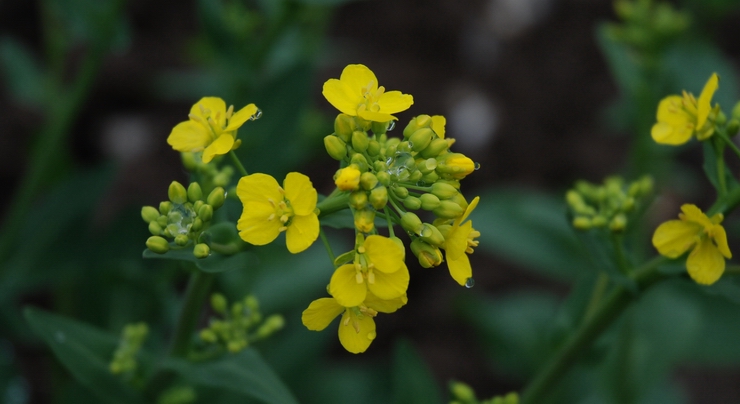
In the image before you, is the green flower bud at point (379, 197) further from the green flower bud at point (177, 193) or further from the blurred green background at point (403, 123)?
the blurred green background at point (403, 123)

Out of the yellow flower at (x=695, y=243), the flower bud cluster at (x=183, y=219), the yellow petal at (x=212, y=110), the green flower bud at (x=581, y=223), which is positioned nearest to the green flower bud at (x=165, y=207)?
the flower bud cluster at (x=183, y=219)

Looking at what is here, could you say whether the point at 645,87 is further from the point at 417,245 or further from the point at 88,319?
the point at 88,319

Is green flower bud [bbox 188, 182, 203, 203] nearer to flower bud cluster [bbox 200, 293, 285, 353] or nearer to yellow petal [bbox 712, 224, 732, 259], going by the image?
flower bud cluster [bbox 200, 293, 285, 353]

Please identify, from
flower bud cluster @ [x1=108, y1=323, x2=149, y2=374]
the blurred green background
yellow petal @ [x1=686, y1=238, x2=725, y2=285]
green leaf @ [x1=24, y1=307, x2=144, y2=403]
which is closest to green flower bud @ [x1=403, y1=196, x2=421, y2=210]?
the blurred green background

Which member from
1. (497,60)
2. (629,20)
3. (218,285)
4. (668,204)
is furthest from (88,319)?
(668,204)

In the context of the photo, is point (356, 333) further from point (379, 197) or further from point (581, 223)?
point (581, 223)
